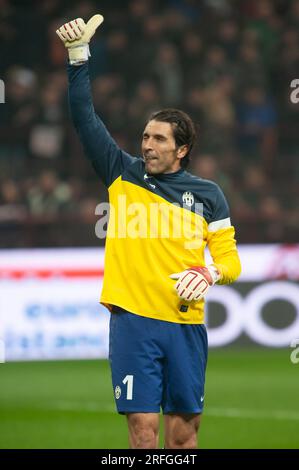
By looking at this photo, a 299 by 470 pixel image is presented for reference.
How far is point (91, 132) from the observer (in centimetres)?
641

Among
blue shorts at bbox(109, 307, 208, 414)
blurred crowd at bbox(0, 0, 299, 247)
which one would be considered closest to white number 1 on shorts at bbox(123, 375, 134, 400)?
blue shorts at bbox(109, 307, 208, 414)

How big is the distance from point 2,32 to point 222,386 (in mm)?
5944

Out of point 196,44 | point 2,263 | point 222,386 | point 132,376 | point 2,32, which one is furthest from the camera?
point 196,44

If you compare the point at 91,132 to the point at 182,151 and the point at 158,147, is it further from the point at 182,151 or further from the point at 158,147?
the point at 182,151

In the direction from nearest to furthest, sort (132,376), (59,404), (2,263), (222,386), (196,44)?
(132,376), (59,404), (222,386), (2,263), (196,44)

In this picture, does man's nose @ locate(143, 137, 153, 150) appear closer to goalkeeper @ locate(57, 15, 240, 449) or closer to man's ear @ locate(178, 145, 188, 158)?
goalkeeper @ locate(57, 15, 240, 449)

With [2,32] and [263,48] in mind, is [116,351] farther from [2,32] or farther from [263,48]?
[263,48]

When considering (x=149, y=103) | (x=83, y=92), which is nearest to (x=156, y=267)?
(x=83, y=92)

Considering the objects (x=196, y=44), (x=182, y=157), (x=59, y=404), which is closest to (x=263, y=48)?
(x=196, y=44)

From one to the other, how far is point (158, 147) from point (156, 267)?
2.17 feet

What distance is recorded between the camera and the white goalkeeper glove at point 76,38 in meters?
6.33

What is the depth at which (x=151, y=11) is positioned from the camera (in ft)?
55.7

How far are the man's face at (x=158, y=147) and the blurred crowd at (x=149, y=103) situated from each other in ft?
24.6

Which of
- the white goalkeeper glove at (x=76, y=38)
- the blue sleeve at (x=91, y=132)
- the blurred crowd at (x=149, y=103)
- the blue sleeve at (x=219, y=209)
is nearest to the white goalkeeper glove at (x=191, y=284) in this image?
the blue sleeve at (x=219, y=209)
